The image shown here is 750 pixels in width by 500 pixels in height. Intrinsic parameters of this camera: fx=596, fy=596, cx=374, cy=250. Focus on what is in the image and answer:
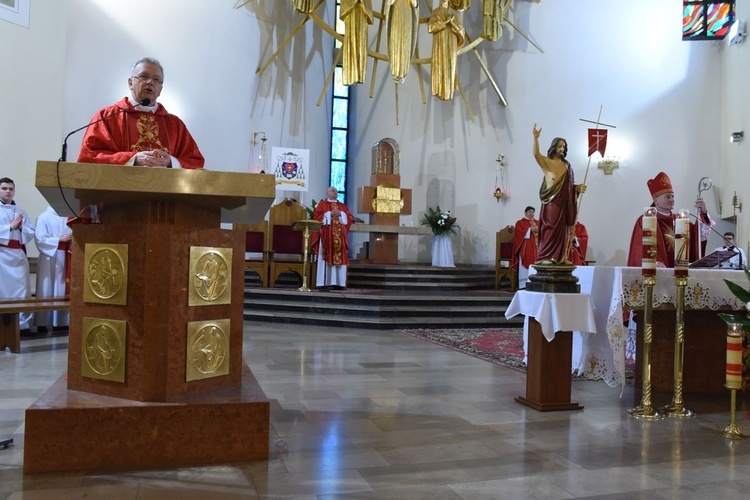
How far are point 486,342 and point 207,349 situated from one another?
5.17 metres

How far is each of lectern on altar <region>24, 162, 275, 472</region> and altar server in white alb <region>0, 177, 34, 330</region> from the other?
485 centimetres

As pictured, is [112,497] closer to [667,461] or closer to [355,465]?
[355,465]

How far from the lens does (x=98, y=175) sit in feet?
7.91

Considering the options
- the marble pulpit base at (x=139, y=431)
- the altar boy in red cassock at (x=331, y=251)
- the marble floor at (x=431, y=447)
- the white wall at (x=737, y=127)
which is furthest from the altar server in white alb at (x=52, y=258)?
the white wall at (x=737, y=127)

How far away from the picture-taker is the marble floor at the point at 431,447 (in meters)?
2.46

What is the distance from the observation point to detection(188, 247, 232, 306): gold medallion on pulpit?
2.75 metres

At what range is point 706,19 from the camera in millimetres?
12586

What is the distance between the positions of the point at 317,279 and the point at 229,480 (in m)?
8.11

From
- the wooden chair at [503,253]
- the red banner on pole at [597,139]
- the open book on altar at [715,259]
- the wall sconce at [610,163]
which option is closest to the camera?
the open book on altar at [715,259]

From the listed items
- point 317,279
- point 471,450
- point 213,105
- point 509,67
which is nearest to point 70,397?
point 471,450

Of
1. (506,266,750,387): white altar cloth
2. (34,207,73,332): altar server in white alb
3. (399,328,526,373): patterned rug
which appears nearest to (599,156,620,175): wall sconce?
(399,328,526,373): patterned rug

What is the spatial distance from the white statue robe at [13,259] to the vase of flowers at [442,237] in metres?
8.10

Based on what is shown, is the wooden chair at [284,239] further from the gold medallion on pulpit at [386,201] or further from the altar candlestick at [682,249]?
the altar candlestick at [682,249]

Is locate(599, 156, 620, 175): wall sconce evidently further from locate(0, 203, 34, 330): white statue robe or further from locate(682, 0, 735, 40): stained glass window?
locate(0, 203, 34, 330): white statue robe
